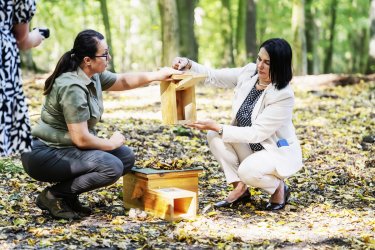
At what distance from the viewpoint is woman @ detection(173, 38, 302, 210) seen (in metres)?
5.10

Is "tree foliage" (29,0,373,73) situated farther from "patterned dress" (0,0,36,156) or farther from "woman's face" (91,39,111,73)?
"patterned dress" (0,0,36,156)

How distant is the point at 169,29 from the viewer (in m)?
13.2

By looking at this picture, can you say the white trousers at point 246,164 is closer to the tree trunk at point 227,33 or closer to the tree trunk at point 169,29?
the tree trunk at point 169,29

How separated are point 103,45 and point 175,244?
163 centimetres

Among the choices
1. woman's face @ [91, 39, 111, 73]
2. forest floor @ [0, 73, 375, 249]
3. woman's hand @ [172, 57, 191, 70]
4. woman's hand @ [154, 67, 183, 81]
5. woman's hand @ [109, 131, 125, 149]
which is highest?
woman's face @ [91, 39, 111, 73]

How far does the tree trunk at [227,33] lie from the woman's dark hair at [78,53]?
17.2m

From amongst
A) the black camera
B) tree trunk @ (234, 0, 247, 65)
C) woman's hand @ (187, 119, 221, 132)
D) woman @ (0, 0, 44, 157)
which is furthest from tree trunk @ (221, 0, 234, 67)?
woman @ (0, 0, 44, 157)

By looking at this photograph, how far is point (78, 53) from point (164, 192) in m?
1.28

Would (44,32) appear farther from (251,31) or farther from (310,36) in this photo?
(310,36)

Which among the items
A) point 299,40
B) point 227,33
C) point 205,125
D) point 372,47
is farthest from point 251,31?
point 205,125

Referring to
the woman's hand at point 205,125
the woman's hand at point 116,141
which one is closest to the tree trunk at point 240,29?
the woman's hand at point 205,125

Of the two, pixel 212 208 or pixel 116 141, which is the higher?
pixel 116 141

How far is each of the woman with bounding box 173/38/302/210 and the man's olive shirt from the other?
85 centimetres

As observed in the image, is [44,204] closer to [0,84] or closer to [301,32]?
[0,84]
